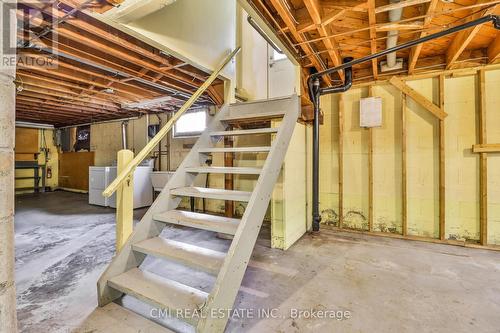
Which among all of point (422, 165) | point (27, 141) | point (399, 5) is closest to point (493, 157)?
point (422, 165)

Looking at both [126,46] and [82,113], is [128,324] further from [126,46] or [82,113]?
[82,113]

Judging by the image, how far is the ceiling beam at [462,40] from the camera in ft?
7.61

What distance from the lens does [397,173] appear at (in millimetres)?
3809

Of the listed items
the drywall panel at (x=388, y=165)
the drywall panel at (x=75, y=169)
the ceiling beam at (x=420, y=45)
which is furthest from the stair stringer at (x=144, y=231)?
the drywall panel at (x=75, y=169)

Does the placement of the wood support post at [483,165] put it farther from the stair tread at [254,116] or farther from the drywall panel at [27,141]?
the drywall panel at [27,141]

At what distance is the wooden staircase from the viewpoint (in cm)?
152

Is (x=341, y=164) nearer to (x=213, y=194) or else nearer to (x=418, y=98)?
(x=418, y=98)

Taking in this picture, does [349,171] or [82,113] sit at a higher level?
[82,113]

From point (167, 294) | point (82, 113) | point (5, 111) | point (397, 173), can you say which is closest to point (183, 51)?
point (5, 111)

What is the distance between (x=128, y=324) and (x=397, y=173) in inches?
159

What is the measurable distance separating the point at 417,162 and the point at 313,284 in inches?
108

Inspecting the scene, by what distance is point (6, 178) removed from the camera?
3.05 feet

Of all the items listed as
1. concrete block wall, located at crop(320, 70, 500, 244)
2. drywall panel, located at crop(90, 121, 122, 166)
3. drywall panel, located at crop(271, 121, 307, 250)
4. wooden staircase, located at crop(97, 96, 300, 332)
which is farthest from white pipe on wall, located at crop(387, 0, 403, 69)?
drywall panel, located at crop(90, 121, 122, 166)

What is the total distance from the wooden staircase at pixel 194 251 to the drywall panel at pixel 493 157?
297cm
